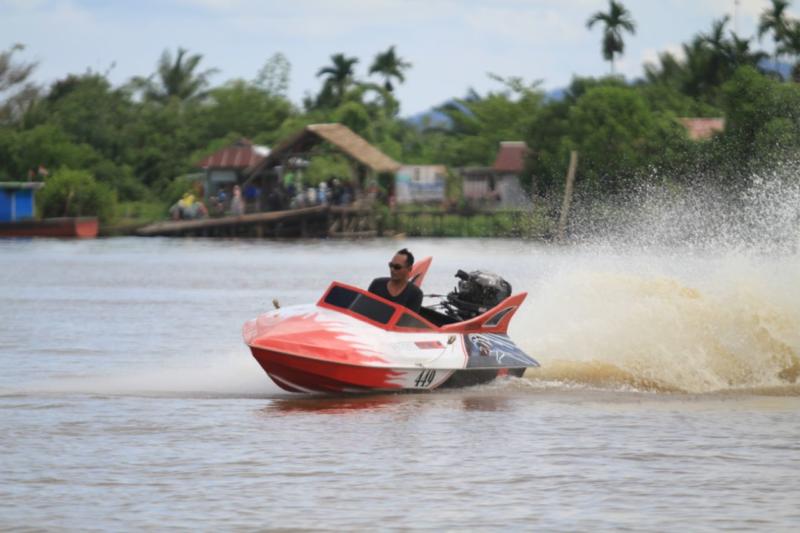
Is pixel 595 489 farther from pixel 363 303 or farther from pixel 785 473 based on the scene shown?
pixel 363 303

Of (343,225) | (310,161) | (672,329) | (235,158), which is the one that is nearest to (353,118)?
(235,158)

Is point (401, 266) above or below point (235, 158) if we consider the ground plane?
below

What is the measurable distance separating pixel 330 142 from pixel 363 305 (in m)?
64.3

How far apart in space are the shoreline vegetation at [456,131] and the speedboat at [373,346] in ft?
Answer: 119

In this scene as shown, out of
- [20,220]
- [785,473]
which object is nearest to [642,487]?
[785,473]

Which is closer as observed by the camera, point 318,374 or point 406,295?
point 318,374

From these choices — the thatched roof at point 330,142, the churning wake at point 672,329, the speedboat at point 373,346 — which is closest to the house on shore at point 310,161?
the thatched roof at point 330,142

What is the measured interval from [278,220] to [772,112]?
90.8ft

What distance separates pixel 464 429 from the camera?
53.8ft

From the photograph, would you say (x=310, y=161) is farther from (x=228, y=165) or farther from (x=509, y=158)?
(x=509, y=158)

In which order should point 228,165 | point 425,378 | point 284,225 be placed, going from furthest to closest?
point 228,165 < point 284,225 < point 425,378

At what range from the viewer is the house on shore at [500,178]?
324ft

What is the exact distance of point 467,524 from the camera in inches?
476

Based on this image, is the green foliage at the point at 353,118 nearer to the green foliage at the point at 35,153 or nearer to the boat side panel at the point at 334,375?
the green foliage at the point at 35,153
